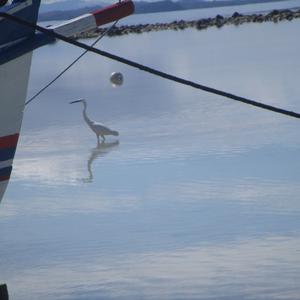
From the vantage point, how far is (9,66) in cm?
638

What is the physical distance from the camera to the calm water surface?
720cm

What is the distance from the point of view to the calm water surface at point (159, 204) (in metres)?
7.20

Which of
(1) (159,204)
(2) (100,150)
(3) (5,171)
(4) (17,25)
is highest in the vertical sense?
(4) (17,25)

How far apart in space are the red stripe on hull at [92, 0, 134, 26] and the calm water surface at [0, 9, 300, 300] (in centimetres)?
148

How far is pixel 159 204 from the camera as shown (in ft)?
30.5

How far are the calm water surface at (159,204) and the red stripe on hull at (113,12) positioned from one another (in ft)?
4.86

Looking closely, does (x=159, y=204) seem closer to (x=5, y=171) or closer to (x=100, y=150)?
(x=5, y=171)

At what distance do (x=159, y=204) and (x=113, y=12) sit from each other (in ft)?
8.81

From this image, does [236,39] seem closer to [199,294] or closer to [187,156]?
[187,156]

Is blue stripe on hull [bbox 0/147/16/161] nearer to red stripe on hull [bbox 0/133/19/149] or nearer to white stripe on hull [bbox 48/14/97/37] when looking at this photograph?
red stripe on hull [bbox 0/133/19/149]

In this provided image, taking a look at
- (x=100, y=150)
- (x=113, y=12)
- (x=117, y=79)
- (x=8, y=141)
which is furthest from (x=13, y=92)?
(x=117, y=79)

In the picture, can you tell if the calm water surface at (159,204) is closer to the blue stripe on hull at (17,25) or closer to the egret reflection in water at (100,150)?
the egret reflection in water at (100,150)

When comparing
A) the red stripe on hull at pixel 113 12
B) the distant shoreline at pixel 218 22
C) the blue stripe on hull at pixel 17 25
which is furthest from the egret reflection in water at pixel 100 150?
the distant shoreline at pixel 218 22

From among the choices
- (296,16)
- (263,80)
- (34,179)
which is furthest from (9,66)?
(296,16)
